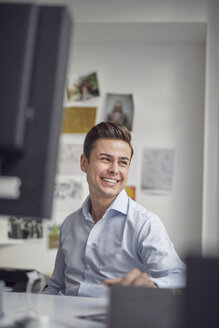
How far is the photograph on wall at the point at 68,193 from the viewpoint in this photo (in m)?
2.50

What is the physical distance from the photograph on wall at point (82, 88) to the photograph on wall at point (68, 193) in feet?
1.61

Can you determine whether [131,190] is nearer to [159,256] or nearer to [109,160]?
[109,160]

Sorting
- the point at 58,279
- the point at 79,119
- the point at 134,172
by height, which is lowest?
the point at 58,279

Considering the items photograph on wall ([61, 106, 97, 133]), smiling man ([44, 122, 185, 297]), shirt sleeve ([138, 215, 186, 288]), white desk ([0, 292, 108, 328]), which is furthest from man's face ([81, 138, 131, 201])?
photograph on wall ([61, 106, 97, 133])

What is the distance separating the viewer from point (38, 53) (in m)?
0.76

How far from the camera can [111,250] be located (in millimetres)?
1438

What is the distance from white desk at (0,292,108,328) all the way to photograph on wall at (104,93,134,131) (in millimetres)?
1439

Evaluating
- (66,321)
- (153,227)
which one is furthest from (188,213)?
(66,321)

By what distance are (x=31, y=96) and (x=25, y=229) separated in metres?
1.88

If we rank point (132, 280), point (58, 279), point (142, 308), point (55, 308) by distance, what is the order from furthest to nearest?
point (58, 279)
point (55, 308)
point (132, 280)
point (142, 308)

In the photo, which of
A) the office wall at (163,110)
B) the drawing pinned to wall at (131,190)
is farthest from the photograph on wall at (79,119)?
the drawing pinned to wall at (131,190)

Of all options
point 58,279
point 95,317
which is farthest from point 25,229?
point 95,317

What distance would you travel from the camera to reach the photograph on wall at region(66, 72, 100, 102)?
8.44ft

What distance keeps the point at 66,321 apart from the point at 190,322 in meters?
0.38
